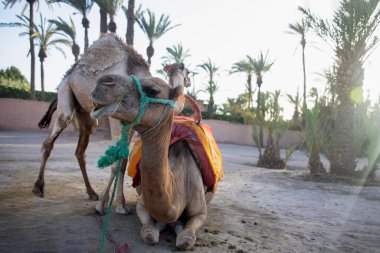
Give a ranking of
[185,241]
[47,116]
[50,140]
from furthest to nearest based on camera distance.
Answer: [47,116], [50,140], [185,241]

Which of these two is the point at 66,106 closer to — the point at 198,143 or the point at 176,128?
the point at 176,128

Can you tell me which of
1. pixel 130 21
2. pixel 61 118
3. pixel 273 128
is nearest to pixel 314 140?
pixel 273 128

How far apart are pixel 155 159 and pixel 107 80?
0.60 m

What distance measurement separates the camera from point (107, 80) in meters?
1.81

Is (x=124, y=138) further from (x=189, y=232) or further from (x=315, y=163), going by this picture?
(x=315, y=163)

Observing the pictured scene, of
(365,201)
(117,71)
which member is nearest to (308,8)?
(365,201)

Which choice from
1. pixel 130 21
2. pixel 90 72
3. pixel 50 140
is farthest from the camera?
pixel 130 21

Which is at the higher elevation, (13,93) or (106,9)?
(106,9)

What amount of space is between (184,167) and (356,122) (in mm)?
7559

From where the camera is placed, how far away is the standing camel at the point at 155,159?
5.98 ft

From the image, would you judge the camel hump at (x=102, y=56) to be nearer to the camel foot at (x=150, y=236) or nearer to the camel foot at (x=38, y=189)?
the camel foot at (x=38, y=189)

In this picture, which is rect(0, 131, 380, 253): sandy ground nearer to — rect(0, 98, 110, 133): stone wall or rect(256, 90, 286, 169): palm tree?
rect(256, 90, 286, 169): palm tree

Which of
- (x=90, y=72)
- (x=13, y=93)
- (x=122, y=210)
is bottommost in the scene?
(x=122, y=210)

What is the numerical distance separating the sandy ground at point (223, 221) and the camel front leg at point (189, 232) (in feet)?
0.26
